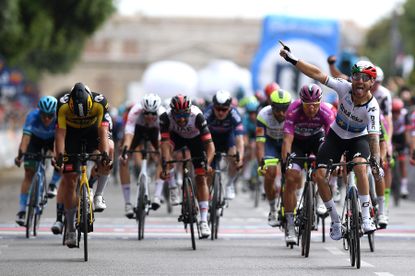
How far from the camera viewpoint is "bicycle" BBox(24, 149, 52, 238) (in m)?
18.0

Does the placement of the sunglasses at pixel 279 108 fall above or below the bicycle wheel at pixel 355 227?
above

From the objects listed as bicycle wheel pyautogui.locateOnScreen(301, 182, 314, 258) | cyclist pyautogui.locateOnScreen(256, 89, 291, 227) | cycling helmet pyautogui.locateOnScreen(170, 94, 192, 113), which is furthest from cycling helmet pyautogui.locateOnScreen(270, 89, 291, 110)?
bicycle wheel pyautogui.locateOnScreen(301, 182, 314, 258)

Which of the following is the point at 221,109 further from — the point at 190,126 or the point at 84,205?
the point at 84,205

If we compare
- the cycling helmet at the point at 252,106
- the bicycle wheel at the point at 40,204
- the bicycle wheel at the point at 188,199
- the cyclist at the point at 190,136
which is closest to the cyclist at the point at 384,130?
the cyclist at the point at 190,136

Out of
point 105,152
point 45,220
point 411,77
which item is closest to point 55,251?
point 105,152

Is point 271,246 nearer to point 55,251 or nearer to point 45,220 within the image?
point 55,251

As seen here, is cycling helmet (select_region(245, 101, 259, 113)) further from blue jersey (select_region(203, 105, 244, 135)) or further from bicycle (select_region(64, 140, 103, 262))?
bicycle (select_region(64, 140, 103, 262))

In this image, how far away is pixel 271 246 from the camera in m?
17.1

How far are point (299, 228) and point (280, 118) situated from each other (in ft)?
9.38

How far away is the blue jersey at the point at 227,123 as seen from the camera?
19.5 metres

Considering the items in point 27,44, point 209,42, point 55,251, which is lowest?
point 55,251

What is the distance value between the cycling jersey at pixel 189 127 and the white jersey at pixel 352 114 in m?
3.02

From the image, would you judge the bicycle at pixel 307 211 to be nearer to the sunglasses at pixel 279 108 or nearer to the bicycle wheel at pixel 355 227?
the bicycle wheel at pixel 355 227

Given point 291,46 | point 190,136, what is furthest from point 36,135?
point 291,46
